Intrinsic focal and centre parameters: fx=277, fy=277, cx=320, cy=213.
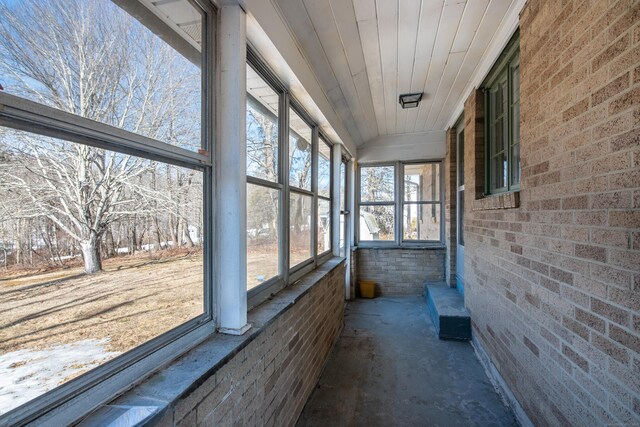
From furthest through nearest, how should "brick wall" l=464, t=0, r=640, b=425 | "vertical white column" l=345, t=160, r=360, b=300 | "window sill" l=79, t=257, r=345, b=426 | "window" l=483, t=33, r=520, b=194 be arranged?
"vertical white column" l=345, t=160, r=360, b=300, "window" l=483, t=33, r=520, b=194, "brick wall" l=464, t=0, r=640, b=425, "window sill" l=79, t=257, r=345, b=426

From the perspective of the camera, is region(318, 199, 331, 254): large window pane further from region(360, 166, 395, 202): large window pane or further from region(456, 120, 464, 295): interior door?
region(456, 120, 464, 295): interior door

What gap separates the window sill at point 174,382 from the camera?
0.81 m

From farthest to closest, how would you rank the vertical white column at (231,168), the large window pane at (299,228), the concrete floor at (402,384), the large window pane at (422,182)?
1. the large window pane at (422,182)
2. the large window pane at (299,228)
3. the concrete floor at (402,384)
4. the vertical white column at (231,168)

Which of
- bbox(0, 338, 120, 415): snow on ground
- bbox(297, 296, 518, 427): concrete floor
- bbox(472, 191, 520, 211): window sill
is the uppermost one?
bbox(472, 191, 520, 211): window sill

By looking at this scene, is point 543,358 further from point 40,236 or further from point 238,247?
point 40,236

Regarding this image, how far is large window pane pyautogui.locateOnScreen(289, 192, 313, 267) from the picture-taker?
2.47 metres

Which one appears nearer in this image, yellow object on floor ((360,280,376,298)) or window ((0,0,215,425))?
window ((0,0,215,425))

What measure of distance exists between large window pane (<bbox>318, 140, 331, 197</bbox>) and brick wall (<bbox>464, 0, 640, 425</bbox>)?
79.9 inches

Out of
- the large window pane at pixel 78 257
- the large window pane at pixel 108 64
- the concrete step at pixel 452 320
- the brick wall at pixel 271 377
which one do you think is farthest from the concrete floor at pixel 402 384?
the large window pane at pixel 108 64

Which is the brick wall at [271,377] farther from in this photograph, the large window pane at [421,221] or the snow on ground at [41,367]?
the large window pane at [421,221]

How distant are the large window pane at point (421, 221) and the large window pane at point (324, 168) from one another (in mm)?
2164

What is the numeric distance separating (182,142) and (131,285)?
597mm

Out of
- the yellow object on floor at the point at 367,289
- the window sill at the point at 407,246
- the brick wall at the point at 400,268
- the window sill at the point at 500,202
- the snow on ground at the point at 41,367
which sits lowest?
the yellow object on floor at the point at 367,289

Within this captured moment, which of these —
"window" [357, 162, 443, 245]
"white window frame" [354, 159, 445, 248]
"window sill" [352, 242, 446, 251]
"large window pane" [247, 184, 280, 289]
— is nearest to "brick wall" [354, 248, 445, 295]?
"window sill" [352, 242, 446, 251]
